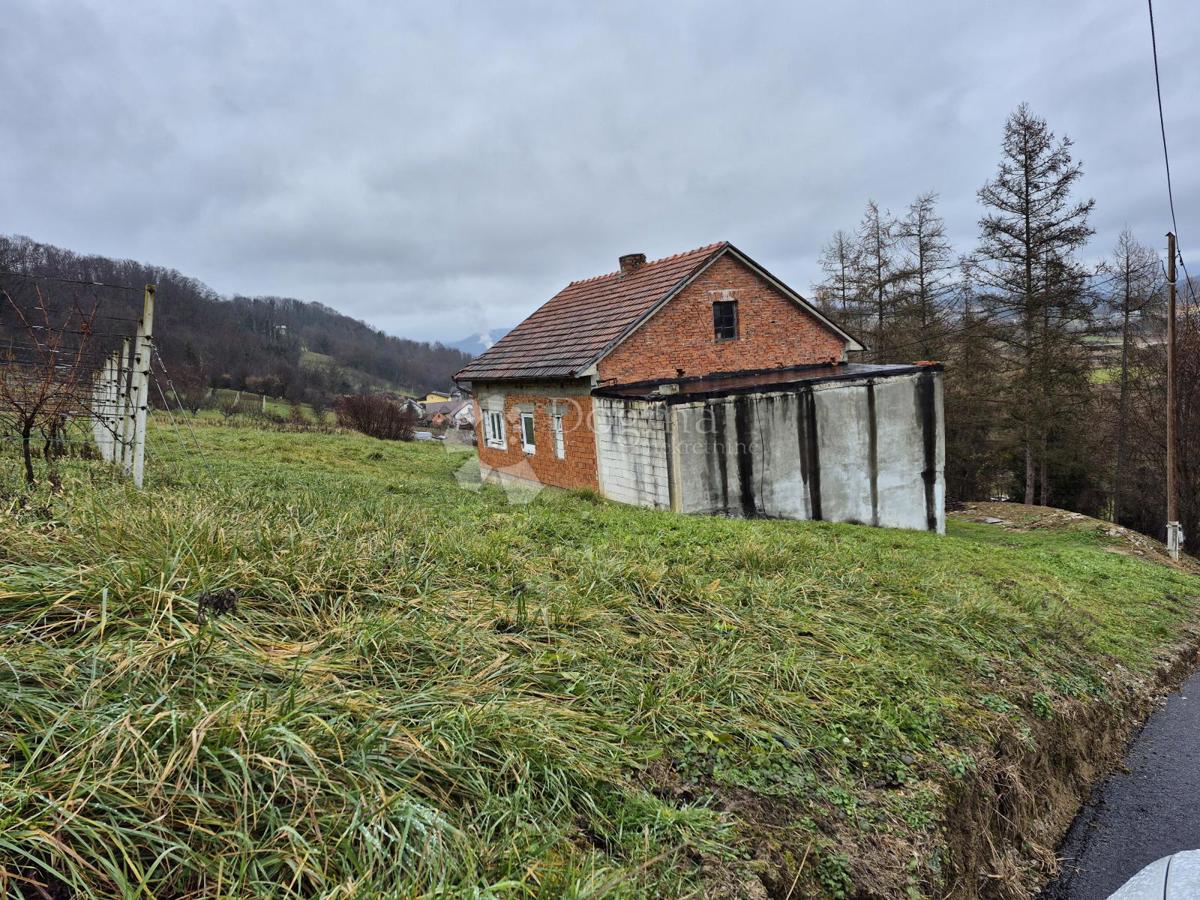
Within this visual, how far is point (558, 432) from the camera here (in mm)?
17281

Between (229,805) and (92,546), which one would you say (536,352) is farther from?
(229,805)

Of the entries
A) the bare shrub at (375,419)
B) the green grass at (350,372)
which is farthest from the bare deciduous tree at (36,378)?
the green grass at (350,372)

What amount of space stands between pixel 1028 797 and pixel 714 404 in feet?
29.6

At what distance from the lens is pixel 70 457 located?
28.7ft

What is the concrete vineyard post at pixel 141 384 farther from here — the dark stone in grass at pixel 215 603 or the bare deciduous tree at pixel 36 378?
the dark stone in grass at pixel 215 603

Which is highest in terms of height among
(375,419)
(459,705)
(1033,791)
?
(375,419)

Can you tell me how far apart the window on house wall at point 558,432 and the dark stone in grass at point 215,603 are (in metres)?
13.2

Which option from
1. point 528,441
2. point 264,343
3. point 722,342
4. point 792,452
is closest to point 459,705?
point 792,452

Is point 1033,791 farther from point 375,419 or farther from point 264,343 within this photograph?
point 264,343

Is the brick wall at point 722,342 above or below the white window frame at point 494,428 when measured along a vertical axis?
above

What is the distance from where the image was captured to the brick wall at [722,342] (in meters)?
16.3

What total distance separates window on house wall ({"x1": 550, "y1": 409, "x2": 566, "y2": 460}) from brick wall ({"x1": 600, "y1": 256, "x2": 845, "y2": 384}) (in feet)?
6.37

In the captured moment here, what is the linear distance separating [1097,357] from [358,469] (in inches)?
1029

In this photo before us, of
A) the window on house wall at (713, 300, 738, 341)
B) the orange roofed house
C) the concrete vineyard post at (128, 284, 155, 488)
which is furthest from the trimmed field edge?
the window on house wall at (713, 300, 738, 341)
